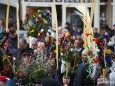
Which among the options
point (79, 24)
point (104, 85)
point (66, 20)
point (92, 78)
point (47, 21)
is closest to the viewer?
point (104, 85)

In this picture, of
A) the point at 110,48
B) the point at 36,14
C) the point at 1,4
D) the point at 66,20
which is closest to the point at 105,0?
the point at 66,20

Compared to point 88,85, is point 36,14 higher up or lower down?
higher up

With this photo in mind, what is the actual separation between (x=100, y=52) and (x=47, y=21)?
4587 millimetres

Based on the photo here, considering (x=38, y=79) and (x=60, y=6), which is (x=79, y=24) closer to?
(x=60, y=6)

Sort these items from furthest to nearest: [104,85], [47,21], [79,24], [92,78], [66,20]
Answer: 1. [66,20]
2. [79,24]
3. [47,21]
4. [92,78]
5. [104,85]

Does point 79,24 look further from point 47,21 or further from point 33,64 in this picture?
point 33,64

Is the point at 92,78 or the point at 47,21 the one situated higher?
the point at 47,21

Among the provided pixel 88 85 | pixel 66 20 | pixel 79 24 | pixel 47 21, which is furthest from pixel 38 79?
pixel 66 20

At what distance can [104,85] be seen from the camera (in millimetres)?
10555

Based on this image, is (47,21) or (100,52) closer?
(100,52)

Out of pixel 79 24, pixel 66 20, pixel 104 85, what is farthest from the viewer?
pixel 66 20

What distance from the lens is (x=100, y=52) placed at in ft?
37.4

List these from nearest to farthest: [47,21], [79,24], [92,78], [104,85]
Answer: [104,85] < [92,78] < [47,21] < [79,24]

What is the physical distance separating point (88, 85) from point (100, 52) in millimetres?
667
